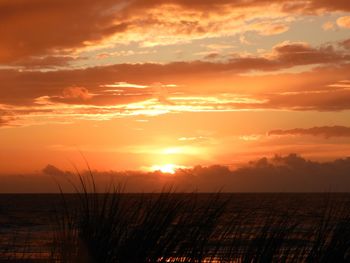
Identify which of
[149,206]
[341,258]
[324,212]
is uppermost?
[149,206]

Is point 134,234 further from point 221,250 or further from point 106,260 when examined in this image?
point 221,250

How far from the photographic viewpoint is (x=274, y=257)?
209 inches

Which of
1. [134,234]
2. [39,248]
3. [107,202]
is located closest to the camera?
[134,234]

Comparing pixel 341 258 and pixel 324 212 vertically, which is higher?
pixel 324 212

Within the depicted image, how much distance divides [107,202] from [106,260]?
0.55m

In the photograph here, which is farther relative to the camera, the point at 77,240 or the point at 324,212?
the point at 324,212

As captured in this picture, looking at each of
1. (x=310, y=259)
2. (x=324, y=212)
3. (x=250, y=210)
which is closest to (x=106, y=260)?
(x=250, y=210)

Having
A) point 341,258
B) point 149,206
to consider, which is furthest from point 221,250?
point 341,258

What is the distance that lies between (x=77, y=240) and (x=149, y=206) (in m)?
0.73

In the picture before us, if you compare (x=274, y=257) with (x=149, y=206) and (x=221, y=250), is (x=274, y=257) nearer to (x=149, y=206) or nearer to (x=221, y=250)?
(x=221, y=250)

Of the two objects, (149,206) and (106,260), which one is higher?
(149,206)

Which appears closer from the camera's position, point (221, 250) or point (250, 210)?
point (221, 250)

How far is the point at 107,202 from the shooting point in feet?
17.9

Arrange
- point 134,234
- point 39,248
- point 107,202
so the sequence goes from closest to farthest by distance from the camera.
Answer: point 134,234, point 107,202, point 39,248
